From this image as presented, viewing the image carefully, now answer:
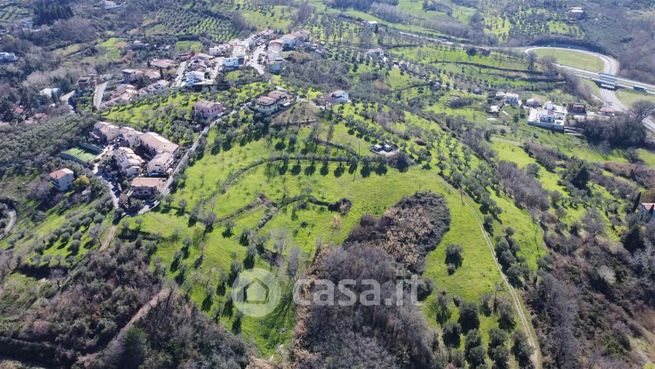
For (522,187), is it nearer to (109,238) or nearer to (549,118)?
(549,118)

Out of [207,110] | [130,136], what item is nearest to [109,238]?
[130,136]

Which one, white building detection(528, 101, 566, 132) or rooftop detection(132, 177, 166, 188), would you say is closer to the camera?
rooftop detection(132, 177, 166, 188)

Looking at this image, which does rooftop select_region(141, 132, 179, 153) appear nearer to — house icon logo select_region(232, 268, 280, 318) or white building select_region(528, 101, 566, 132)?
house icon logo select_region(232, 268, 280, 318)

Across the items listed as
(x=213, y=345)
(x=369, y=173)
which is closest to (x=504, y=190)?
(x=369, y=173)

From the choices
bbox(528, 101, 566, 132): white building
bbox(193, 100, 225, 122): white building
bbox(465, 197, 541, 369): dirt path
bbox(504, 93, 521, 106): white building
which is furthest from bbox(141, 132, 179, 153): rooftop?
bbox(504, 93, 521, 106): white building

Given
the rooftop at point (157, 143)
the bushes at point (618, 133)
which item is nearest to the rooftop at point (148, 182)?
the rooftop at point (157, 143)

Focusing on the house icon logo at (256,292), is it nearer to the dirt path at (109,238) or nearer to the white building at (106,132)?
the dirt path at (109,238)
